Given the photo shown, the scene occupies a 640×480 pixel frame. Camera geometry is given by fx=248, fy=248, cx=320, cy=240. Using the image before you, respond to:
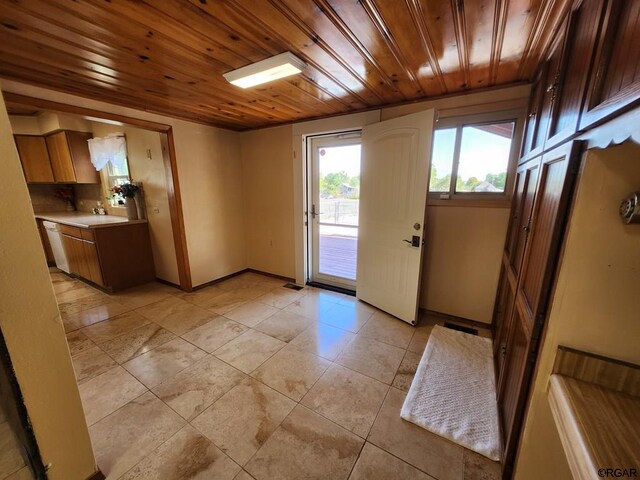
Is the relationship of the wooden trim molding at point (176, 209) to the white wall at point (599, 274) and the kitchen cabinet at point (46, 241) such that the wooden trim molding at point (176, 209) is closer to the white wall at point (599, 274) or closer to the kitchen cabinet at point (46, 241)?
the kitchen cabinet at point (46, 241)

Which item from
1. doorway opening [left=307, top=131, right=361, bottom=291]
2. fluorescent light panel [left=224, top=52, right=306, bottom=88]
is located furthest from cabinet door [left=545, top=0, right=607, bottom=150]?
doorway opening [left=307, top=131, right=361, bottom=291]

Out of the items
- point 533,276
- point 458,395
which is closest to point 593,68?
point 533,276

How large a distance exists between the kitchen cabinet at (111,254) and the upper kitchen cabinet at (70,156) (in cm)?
95

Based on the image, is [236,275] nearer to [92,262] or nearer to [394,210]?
[92,262]

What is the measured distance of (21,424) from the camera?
38.9 inches

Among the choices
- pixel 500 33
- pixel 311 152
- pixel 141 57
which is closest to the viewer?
pixel 500 33

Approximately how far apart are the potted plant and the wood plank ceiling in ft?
4.78

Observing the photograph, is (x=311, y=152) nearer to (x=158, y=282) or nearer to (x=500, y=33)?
(x=500, y=33)

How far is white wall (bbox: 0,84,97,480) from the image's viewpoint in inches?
35.2

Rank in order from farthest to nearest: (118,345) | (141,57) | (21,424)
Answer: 1. (118,345)
2. (141,57)
3. (21,424)

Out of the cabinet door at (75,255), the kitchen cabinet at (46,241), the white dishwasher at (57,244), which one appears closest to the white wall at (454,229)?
the cabinet door at (75,255)

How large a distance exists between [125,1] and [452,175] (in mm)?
2577

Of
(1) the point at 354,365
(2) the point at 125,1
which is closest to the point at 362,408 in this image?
(1) the point at 354,365

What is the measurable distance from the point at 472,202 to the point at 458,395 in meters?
1.64
